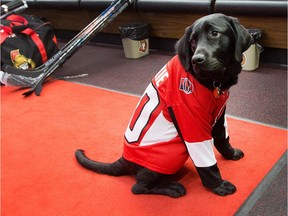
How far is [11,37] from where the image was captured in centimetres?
325

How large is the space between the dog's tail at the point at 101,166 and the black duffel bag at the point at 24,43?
1.65 metres

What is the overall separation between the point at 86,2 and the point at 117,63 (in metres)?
0.86

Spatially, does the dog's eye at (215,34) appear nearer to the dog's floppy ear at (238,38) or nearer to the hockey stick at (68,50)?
the dog's floppy ear at (238,38)

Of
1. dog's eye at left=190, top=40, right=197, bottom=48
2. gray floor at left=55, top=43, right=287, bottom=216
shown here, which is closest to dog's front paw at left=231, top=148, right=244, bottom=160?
gray floor at left=55, top=43, right=287, bottom=216

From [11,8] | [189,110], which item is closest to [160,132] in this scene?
[189,110]

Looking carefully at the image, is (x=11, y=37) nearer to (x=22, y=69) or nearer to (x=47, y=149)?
(x=22, y=69)

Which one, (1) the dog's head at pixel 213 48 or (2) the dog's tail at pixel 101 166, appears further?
(2) the dog's tail at pixel 101 166

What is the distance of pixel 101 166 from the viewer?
178 centimetres

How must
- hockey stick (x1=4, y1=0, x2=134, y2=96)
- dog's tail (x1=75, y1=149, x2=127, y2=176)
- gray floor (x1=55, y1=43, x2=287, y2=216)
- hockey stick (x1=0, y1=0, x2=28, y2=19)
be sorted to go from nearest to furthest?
gray floor (x1=55, y1=43, x2=287, y2=216) → dog's tail (x1=75, y1=149, x2=127, y2=176) → hockey stick (x1=4, y1=0, x2=134, y2=96) → hockey stick (x1=0, y1=0, x2=28, y2=19)

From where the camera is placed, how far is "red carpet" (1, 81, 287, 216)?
61.8 inches

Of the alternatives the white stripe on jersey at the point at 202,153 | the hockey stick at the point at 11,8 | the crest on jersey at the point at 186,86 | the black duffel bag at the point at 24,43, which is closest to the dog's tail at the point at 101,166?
the white stripe on jersey at the point at 202,153

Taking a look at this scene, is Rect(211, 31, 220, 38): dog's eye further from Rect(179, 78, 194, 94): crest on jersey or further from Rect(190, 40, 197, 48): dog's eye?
Rect(179, 78, 194, 94): crest on jersey

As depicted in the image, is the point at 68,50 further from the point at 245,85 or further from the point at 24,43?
the point at 245,85

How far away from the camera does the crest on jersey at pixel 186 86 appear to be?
137 centimetres
